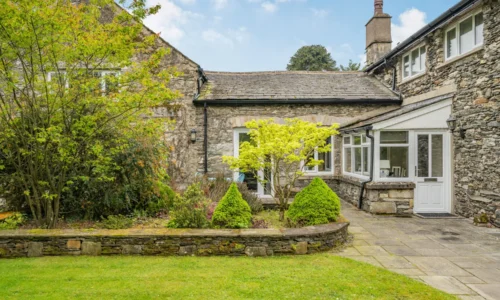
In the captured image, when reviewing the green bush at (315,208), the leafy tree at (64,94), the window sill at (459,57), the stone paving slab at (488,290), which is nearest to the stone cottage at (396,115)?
the window sill at (459,57)

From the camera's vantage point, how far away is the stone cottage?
26.3 feet

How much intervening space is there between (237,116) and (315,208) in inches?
231

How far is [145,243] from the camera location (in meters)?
5.64

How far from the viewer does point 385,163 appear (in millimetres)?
9562

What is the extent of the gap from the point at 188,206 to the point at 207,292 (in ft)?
8.34

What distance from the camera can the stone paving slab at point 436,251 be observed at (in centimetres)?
455

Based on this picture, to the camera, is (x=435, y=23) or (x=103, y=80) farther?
(x=435, y=23)

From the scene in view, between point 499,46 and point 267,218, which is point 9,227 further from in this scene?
point 499,46

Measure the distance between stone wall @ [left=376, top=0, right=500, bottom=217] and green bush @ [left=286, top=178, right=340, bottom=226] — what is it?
14.1 ft

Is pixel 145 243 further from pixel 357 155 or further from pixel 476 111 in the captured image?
pixel 476 111

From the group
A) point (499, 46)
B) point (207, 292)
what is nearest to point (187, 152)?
point (207, 292)

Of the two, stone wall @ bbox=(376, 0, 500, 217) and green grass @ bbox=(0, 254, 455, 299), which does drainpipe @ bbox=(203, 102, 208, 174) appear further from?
stone wall @ bbox=(376, 0, 500, 217)

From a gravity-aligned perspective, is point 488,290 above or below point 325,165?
below

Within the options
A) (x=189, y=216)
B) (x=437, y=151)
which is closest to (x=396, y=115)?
(x=437, y=151)
